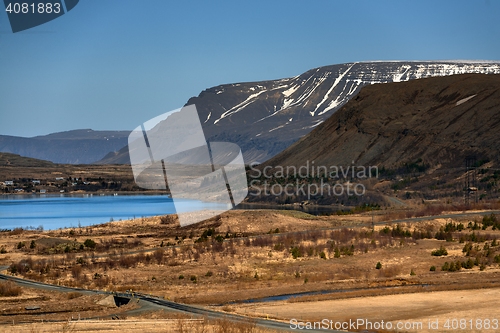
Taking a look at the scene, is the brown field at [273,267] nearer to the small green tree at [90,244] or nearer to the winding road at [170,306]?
the small green tree at [90,244]

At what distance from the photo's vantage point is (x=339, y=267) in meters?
34.0

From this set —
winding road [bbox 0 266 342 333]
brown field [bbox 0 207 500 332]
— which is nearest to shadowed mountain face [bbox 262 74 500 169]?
brown field [bbox 0 207 500 332]

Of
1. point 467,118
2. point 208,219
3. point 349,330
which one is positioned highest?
point 467,118

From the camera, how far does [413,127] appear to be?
4136 inches

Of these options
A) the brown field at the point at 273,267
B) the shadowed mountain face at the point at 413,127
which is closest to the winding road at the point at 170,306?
the brown field at the point at 273,267

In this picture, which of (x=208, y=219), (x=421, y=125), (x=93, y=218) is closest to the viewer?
(x=208, y=219)

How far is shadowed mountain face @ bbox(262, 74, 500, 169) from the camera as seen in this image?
9212 cm

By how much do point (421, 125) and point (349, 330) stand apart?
8737 cm

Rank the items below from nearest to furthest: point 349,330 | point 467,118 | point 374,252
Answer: point 349,330 → point 374,252 → point 467,118

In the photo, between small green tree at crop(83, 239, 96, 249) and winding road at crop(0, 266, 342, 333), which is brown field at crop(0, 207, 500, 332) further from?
winding road at crop(0, 266, 342, 333)

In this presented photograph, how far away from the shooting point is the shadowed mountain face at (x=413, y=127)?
302ft

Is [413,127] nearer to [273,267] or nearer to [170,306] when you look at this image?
[273,267]

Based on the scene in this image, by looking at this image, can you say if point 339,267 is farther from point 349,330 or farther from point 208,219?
point 208,219

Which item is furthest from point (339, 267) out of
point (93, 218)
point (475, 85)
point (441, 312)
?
point (475, 85)
